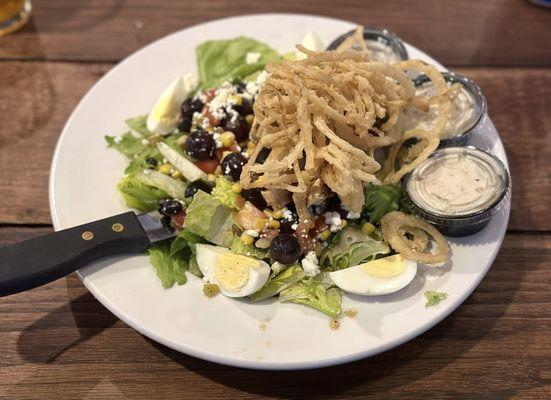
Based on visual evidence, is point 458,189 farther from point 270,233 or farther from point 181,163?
point 181,163

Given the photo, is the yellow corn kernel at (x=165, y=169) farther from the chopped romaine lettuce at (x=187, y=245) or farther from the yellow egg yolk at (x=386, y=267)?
the yellow egg yolk at (x=386, y=267)

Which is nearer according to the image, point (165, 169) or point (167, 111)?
point (165, 169)

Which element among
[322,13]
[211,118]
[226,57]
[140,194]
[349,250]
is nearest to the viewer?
[349,250]

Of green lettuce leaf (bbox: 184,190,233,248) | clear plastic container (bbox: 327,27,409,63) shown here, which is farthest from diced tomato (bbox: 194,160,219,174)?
clear plastic container (bbox: 327,27,409,63)

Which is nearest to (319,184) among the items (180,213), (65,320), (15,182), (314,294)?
(314,294)

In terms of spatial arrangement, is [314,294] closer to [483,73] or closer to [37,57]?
[483,73]

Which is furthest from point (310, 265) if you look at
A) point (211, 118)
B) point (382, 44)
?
point (382, 44)

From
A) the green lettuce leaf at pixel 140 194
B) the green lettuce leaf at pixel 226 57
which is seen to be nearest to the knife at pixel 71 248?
the green lettuce leaf at pixel 140 194
